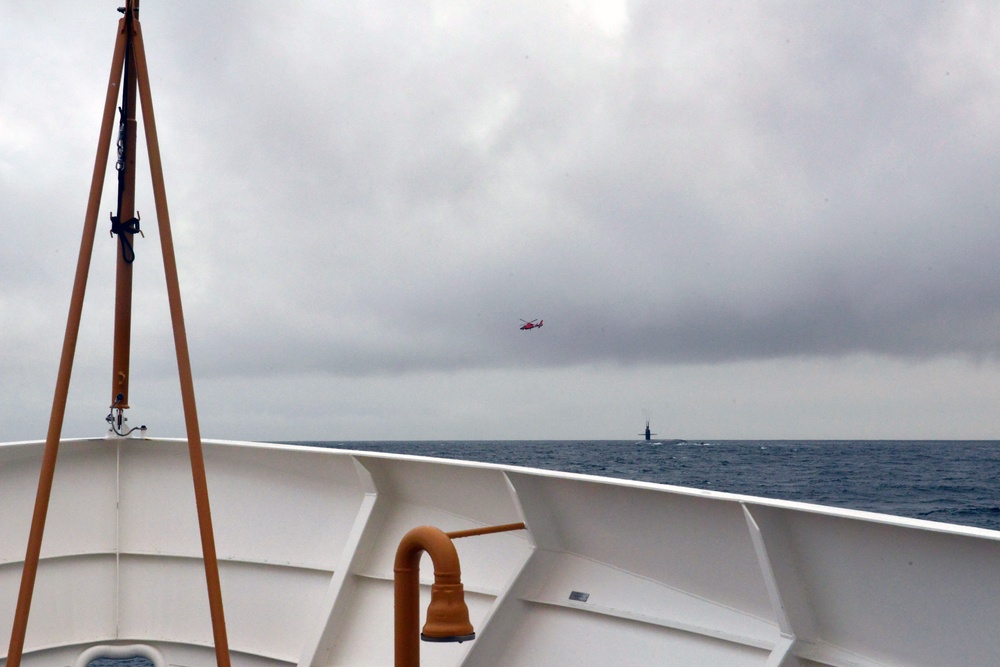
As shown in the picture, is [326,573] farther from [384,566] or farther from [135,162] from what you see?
[135,162]

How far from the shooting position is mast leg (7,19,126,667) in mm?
3244

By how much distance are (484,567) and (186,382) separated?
169 centimetres

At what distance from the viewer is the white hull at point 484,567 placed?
8.26 feet

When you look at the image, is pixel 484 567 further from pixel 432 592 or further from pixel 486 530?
pixel 432 592

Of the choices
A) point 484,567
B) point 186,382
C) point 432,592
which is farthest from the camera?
point 484,567

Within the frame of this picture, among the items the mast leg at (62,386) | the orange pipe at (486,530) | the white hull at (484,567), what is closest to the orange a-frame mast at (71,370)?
the mast leg at (62,386)

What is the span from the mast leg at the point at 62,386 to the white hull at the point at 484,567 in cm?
156

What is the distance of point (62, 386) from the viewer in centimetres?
335

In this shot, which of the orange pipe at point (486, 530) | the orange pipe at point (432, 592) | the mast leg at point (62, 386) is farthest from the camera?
the mast leg at point (62, 386)

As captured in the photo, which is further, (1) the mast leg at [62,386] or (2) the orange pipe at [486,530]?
(1) the mast leg at [62,386]

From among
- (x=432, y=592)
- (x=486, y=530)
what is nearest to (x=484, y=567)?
(x=486, y=530)

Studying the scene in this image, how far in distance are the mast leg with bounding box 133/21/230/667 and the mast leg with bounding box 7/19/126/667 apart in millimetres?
166

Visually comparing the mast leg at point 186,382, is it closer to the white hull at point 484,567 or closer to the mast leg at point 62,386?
the mast leg at point 62,386

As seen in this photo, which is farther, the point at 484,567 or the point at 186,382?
the point at 484,567
